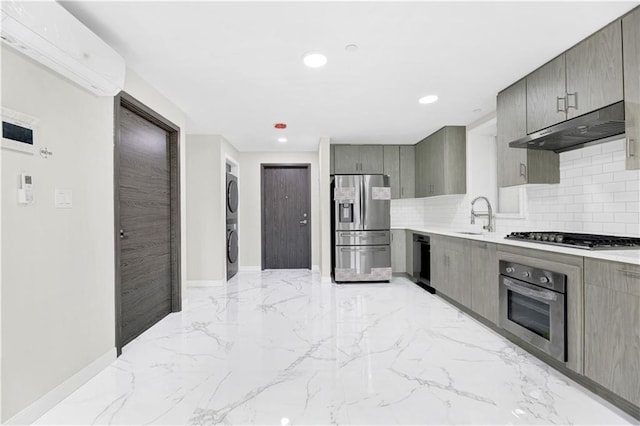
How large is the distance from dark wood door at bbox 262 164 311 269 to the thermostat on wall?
426cm

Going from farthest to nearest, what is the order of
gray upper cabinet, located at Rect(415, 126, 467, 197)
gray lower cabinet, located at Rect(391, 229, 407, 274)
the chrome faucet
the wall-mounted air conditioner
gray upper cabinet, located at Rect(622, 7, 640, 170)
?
gray lower cabinet, located at Rect(391, 229, 407, 274) → gray upper cabinet, located at Rect(415, 126, 467, 197) → the chrome faucet → gray upper cabinet, located at Rect(622, 7, 640, 170) → the wall-mounted air conditioner

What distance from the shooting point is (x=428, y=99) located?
10.4 ft

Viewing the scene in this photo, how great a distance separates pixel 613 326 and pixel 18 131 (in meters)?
3.20

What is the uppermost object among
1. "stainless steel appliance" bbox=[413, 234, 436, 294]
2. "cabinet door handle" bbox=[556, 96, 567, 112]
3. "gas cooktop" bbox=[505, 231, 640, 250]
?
"cabinet door handle" bbox=[556, 96, 567, 112]

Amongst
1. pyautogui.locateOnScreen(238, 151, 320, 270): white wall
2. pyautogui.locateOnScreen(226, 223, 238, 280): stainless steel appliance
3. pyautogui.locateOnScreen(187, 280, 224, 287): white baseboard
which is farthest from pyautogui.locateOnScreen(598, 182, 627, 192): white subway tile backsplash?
pyautogui.locateOnScreen(226, 223, 238, 280): stainless steel appliance

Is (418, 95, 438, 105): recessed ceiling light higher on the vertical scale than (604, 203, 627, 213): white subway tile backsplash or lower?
higher

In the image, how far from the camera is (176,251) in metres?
3.37

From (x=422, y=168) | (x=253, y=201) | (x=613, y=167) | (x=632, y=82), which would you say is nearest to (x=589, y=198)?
(x=613, y=167)

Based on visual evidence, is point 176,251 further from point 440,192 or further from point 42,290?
point 440,192

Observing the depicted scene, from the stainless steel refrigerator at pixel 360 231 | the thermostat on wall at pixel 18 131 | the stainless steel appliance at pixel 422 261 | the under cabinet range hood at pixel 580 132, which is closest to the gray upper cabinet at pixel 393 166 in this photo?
the stainless steel refrigerator at pixel 360 231

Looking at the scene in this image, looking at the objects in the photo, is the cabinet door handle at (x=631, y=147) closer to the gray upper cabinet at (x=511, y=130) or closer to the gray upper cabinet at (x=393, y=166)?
the gray upper cabinet at (x=511, y=130)

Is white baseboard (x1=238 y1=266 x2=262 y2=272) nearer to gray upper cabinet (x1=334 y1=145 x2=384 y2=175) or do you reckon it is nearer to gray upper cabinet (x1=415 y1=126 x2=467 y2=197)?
gray upper cabinet (x1=334 y1=145 x2=384 y2=175)

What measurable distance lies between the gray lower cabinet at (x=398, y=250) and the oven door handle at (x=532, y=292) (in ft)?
8.06

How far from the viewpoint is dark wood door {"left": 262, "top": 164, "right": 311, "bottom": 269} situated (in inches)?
231
